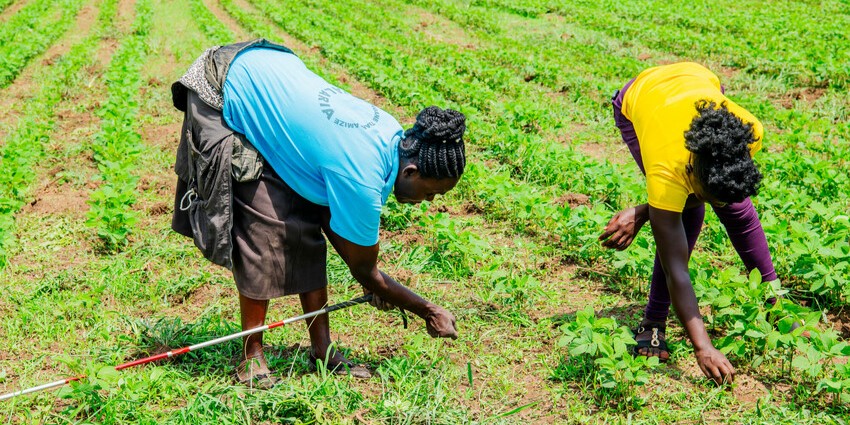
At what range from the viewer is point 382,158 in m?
2.61

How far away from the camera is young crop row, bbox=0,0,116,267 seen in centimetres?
507

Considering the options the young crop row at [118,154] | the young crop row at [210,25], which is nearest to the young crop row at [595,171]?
the young crop row at [118,154]

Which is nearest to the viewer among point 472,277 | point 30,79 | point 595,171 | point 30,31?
point 472,277

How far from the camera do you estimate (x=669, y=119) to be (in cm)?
293

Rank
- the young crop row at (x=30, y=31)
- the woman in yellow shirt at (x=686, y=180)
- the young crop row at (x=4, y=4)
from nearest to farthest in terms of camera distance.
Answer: the woman in yellow shirt at (x=686, y=180)
the young crop row at (x=30, y=31)
the young crop row at (x=4, y=4)

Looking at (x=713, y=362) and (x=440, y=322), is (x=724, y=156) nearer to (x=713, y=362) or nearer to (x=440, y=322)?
(x=713, y=362)

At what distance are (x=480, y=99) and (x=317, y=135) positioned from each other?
17.6ft

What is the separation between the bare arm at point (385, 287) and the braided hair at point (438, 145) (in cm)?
39

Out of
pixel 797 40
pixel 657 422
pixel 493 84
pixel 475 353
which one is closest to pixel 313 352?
pixel 475 353

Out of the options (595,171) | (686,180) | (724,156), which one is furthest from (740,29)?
(724,156)

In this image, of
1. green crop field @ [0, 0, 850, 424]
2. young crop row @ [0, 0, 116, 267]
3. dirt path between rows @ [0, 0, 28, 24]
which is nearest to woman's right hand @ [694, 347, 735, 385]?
green crop field @ [0, 0, 850, 424]

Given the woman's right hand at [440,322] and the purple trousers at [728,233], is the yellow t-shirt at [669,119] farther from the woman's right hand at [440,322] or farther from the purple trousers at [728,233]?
the woman's right hand at [440,322]

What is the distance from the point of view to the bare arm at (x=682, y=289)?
276 centimetres

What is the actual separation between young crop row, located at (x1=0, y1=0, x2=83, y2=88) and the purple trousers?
9229 mm
